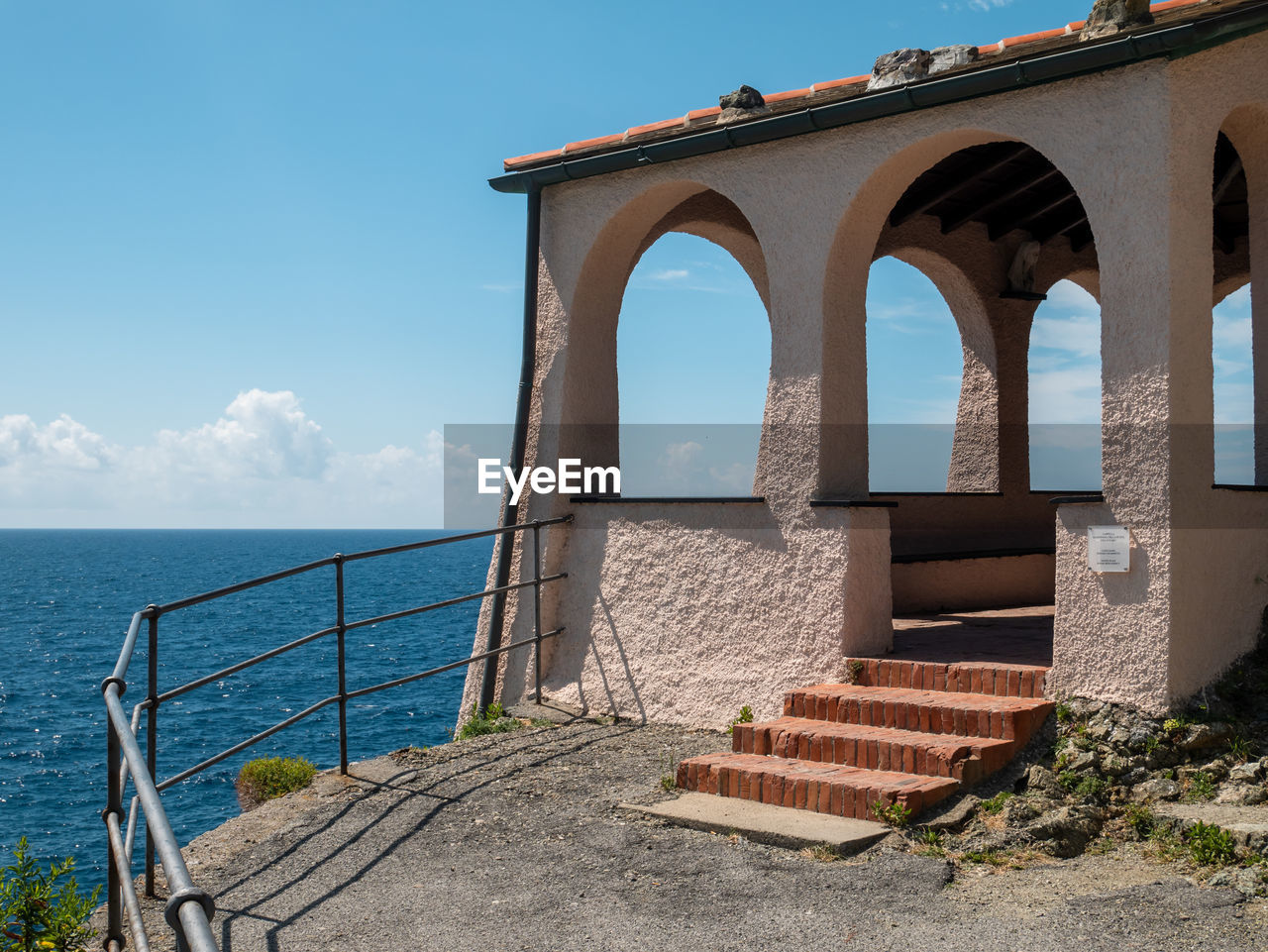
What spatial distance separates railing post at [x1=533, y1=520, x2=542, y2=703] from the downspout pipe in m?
0.27

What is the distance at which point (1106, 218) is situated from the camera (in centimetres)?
604

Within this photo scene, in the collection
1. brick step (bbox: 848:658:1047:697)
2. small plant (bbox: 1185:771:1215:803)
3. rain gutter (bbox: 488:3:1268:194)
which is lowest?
small plant (bbox: 1185:771:1215:803)

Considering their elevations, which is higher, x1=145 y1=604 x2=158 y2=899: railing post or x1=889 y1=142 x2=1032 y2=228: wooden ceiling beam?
x1=889 y1=142 x2=1032 y2=228: wooden ceiling beam

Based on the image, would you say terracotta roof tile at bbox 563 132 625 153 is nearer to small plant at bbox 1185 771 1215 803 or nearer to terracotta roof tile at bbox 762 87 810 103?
terracotta roof tile at bbox 762 87 810 103

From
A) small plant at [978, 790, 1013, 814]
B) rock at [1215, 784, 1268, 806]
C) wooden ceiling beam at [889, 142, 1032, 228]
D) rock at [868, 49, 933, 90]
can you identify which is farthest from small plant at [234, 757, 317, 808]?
wooden ceiling beam at [889, 142, 1032, 228]

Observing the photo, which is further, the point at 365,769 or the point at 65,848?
the point at 65,848

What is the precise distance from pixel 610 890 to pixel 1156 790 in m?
2.73

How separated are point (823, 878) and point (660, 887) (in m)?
0.66

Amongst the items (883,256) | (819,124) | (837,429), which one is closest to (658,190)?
(819,124)

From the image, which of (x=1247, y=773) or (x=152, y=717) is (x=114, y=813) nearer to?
(x=152, y=717)

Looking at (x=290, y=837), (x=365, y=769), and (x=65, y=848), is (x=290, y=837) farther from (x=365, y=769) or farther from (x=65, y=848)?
(x=65, y=848)

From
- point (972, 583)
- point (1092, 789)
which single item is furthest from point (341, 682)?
point (972, 583)

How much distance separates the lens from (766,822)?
17.0 feet

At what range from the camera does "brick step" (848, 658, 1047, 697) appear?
613cm
